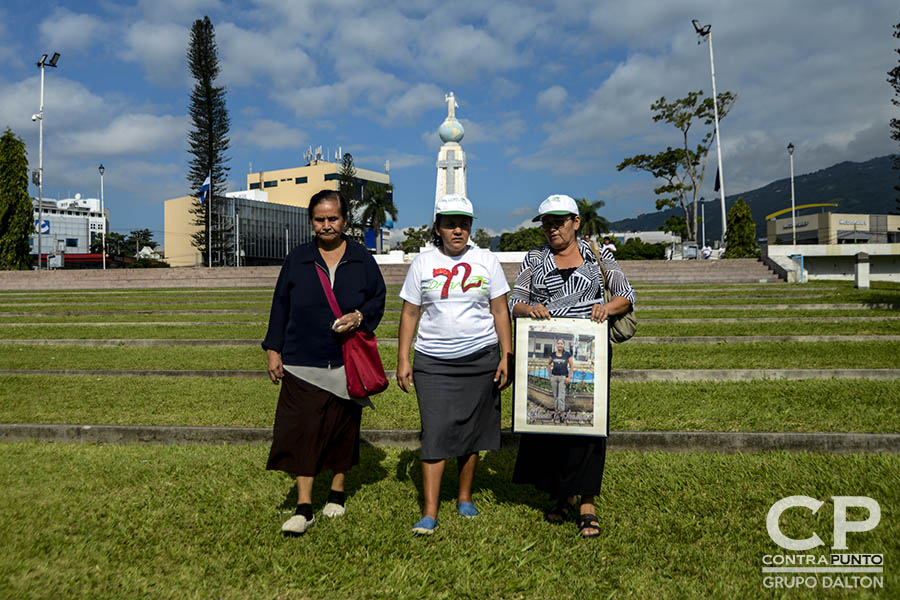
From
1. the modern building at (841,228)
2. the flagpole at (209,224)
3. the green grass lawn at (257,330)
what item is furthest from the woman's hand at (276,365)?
the modern building at (841,228)

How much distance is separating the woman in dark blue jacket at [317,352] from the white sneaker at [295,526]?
87 mm

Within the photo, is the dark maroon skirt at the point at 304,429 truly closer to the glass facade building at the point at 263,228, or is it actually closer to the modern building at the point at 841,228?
the modern building at the point at 841,228

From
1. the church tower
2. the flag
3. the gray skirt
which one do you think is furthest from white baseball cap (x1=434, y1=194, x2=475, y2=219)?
the flag

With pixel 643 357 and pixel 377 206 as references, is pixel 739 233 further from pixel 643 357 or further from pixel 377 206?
pixel 377 206

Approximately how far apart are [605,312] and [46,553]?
301 cm

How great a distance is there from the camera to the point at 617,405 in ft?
18.8

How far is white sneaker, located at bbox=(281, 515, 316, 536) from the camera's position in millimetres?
3215

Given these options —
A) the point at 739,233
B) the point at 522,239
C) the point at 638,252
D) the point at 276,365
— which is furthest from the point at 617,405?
the point at 522,239

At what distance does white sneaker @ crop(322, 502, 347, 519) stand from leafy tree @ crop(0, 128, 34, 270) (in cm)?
3923

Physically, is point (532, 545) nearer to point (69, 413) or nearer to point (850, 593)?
point (850, 593)

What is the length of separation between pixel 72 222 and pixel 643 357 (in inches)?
4880

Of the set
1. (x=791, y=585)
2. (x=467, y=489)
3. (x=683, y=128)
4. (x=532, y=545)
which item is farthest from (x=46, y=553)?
(x=683, y=128)

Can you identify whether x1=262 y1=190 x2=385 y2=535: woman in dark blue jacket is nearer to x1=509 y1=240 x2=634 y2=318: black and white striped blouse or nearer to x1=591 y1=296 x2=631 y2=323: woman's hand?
x1=509 y1=240 x2=634 y2=318: black and white striped blouse

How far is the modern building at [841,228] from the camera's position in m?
65.6
